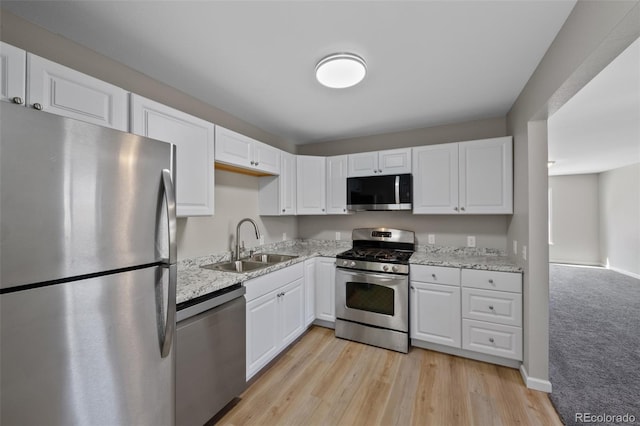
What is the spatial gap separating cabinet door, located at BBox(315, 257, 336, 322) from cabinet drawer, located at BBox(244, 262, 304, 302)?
318 millimetres

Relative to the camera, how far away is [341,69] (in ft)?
5.80

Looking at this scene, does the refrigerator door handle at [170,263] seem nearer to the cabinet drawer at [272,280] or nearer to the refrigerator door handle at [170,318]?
the refrigerator door handle at [170,318]

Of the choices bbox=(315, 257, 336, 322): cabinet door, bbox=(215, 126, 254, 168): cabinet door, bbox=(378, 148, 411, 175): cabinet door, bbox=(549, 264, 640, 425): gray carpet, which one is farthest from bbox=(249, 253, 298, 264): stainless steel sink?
bbox=(549, 264, 640, 425): gray carpet

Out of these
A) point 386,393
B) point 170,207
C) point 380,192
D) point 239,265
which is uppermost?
point 380,192

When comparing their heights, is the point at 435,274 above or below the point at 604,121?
below

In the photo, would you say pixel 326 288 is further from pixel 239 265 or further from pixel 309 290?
pixel 239 265

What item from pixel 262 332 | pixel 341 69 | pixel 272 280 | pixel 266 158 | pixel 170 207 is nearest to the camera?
pixel 170 207

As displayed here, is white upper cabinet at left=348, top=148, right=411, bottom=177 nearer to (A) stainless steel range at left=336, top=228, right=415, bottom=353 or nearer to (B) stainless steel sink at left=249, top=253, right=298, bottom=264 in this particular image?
(A) stainless steel range at left=336, top=228, right=415, bottom=353

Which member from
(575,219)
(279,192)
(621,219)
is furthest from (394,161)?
(575,219)

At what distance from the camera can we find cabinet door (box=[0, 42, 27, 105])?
1102 millimetres

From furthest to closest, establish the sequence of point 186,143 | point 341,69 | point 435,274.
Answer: point 435,274
point 186,143
point 341,69

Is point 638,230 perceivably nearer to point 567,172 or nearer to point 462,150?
point 567,172

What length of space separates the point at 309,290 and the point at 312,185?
1.33m

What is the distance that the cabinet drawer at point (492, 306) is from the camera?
7.26 ft
